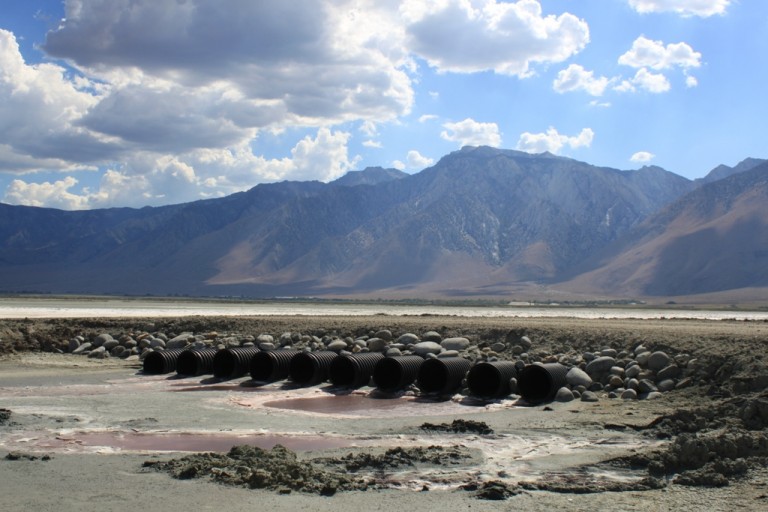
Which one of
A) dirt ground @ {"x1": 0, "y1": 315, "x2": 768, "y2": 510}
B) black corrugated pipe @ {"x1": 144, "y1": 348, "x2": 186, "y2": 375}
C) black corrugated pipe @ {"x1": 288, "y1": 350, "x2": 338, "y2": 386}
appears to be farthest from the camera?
black corrugated pipe @ {"x1": 144, "y1": 348, "x2": 186, "y2": 375}

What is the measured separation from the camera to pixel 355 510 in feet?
32.1

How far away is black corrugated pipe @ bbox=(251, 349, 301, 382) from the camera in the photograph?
81.0 feet

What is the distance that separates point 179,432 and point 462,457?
580 centimetres

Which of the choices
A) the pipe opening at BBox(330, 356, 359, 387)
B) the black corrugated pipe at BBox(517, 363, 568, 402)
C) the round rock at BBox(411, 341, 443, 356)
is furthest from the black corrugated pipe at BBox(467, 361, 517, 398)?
the round rock at BBox(411, 341, 443, 356)

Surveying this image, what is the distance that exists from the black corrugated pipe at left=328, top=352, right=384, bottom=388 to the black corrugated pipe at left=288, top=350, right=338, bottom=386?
34 centimetres

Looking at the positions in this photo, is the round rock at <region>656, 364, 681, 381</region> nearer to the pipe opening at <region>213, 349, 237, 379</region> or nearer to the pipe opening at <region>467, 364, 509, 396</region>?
the pipe opening at <region>467, 364, 509, 396</region>

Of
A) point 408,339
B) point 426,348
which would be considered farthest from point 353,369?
point 408,339

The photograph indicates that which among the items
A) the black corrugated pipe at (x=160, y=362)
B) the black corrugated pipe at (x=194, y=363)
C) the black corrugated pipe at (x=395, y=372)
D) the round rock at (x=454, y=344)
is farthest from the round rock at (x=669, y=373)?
the black corrugated pipe at (x=160, y=362)

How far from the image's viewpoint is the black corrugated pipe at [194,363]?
26109 mm

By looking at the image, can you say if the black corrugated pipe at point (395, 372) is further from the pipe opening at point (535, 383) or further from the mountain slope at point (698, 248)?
the mountain slope at point (698, 248)

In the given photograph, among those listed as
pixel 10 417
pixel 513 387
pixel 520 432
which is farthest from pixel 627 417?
pixel 10 417

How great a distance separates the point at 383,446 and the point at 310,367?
1053 cm

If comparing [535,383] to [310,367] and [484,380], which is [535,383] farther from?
[310,367]

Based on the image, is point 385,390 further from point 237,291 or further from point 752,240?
point 237,291
